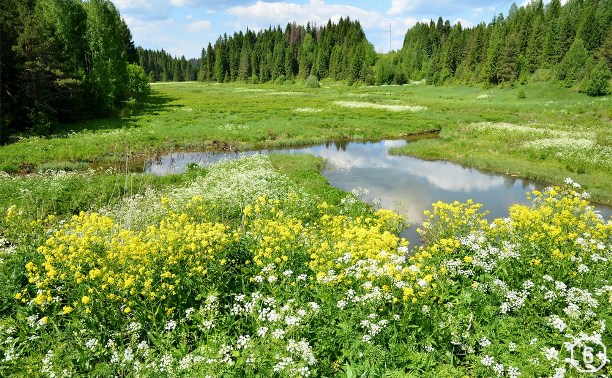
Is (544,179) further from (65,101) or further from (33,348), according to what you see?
(65,101)

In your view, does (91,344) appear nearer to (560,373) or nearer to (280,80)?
(560,373)

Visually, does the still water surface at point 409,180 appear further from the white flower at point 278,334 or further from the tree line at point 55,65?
the tree line at point 55,65

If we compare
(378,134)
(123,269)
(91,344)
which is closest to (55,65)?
(378,134)

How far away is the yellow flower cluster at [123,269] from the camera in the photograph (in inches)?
210

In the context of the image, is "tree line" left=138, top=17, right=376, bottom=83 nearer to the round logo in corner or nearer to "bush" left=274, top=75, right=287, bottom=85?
"bush" left=274, top=75, right=287, bottom=85

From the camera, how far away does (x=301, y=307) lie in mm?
5309

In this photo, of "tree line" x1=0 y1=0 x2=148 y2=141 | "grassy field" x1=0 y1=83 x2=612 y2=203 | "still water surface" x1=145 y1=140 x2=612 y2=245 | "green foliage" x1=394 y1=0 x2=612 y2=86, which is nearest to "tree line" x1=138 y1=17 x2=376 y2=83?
"green foliage" x1=394 y1=0 x2=612 y2=86

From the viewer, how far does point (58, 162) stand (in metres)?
22.9

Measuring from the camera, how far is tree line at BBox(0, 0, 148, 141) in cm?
2911

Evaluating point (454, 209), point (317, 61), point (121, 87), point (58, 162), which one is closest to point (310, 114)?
point (121, 87)

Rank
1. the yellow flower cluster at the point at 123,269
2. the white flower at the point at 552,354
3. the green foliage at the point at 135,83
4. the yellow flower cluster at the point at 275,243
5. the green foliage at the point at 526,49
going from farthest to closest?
the green foliage at the point at 526,49 → the green foliage at the point at 135,83 → the yellow flower cluster at the point at 275,243 → the yellow flower cluster at the point at 123,269 → the white flower at the point at 552,354

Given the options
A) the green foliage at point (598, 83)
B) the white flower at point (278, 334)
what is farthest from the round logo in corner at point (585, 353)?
the green foliage at point (598, 83)

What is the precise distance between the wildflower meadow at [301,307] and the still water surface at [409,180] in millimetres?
7472

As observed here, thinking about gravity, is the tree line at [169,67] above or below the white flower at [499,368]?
above
